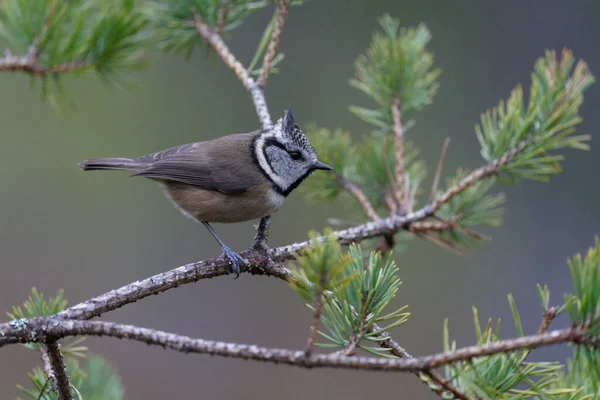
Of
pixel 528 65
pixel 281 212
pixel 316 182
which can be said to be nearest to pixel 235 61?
pixel 316 182

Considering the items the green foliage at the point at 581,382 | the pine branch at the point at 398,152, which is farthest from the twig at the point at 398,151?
the green foliage at the point at 581,382

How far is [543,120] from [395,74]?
54 cm

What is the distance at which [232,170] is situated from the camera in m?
2.89

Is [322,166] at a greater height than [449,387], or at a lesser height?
greater

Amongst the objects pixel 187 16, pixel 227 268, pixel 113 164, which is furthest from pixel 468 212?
pixel 113 164

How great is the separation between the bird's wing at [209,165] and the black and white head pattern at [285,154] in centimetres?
8

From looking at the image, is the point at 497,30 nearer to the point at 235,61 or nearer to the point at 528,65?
the point at 528,65

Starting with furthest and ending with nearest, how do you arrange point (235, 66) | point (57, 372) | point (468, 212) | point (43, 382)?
1. point (235, 66)
2. point (468, 212)
3. point (43, 382)
4. point (57, 372)

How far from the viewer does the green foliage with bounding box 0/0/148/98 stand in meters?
Result: 1.83

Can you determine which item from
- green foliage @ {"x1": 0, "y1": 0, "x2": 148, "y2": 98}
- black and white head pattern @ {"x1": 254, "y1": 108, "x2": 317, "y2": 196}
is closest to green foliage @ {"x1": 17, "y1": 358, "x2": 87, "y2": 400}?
green foliage @ {"x1": 0, "y1": 0, "x2": 148, "y2": 98}

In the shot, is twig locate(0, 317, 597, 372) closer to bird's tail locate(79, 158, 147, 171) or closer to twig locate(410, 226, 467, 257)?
twig locate(410, 226, 467, 257)

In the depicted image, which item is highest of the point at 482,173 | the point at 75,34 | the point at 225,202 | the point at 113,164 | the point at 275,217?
the point at 275,217

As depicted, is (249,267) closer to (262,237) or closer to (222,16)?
(262,237)

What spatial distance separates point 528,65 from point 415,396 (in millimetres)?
2782
